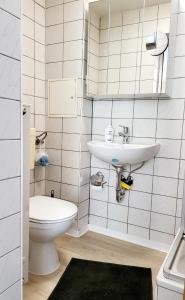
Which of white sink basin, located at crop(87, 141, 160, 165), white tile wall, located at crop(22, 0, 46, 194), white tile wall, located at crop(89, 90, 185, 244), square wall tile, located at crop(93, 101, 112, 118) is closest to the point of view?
white sink basin, located at crop(87, 141, 160, 165)

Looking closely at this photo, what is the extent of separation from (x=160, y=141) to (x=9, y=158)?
1352 millimetres

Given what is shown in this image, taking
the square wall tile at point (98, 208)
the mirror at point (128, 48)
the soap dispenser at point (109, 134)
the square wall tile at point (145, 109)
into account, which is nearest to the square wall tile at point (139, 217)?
the square wall tile at point (98, 208)

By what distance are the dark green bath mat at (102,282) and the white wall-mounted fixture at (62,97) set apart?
124 cm

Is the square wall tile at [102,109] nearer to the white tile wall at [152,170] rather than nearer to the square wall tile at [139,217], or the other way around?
the white tile wall at [152,170]

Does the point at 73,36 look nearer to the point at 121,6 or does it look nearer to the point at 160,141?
the point at 121,6

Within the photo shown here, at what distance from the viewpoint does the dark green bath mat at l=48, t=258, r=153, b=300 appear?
1409 millimetres

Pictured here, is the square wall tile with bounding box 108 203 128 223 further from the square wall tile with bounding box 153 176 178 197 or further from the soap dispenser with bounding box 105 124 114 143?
the soap dispenser with bounding box 105 124 114 143

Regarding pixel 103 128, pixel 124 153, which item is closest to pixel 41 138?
pixel 103 128

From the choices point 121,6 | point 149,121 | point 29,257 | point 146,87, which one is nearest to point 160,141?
point 149,121

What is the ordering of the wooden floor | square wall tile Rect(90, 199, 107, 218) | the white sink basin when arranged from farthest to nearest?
square wall tile Rect(90, 199, 107, 218) → the white sink basin → the wooden floor

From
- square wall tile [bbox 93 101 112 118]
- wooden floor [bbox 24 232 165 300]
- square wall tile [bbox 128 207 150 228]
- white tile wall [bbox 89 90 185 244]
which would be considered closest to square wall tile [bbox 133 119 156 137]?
white tile wall [bbox 89 90 185 244]

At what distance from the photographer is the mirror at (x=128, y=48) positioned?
1.72 meters

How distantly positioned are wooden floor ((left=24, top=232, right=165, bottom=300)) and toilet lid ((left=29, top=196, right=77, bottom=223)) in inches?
16.9

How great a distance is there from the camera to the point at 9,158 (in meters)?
0.87
